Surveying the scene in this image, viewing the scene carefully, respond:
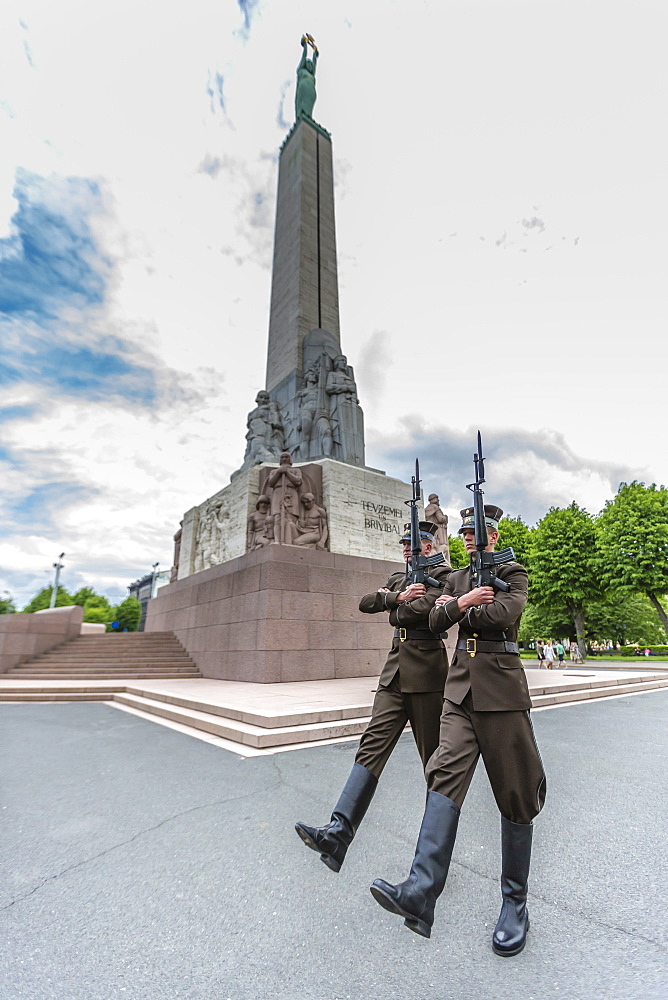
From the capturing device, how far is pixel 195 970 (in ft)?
6.48

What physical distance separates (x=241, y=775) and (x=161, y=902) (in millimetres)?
2276

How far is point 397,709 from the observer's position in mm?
3420

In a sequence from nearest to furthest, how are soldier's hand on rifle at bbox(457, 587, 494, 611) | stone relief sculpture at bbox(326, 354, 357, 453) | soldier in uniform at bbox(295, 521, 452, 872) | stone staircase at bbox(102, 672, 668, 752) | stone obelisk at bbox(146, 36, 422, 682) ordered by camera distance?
soldier's hand on rifle at bbox(457, 587, 494, 611)
soldier in uniform at bbox(295, 521, 452, 872)
stone staircase at bbox(102, 672, 668, 752)
stone obelisk at bbox(146, 36, 422, 682)
stone relief sculpture at bbox(326, 354, 357, 453)

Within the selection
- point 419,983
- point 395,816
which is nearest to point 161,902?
point 419,983

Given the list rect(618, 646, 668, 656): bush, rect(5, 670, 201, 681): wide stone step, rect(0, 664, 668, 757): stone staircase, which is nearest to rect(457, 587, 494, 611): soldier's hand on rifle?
rect(0, 664, 668, 757): stone staircase

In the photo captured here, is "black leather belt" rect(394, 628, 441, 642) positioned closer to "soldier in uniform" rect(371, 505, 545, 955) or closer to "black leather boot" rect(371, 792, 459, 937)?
"soldier in uniform" rect(371, 505, 545, 955)

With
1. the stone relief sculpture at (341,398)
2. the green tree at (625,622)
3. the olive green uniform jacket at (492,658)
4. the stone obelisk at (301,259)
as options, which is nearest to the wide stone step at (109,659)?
the stone relief sculpture at (341,398)

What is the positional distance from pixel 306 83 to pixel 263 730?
36063 mm

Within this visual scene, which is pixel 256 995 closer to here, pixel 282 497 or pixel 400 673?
pixel 400 673

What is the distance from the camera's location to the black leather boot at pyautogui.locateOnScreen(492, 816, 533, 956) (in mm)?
2070

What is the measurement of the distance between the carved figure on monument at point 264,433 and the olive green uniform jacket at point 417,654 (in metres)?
14.8

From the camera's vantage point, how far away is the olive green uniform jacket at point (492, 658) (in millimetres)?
2627

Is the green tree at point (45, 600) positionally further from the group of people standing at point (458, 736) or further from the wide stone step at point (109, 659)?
the group of people standing at point (458, 736)

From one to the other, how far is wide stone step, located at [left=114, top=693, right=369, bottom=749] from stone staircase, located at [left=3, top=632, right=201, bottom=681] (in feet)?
22.1
